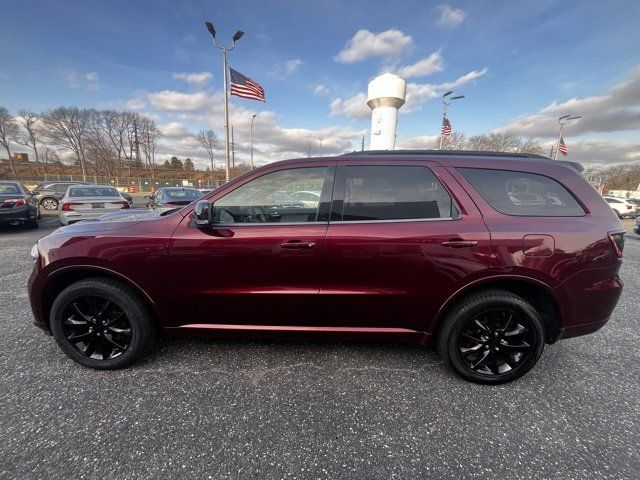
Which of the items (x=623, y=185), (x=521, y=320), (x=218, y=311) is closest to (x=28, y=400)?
(x=218, y=311)

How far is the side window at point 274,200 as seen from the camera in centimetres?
236

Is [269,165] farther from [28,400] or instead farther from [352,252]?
[28,400]

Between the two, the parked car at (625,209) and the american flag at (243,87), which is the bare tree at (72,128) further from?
the parked car at (625,209)

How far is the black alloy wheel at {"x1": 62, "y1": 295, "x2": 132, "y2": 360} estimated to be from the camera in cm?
240

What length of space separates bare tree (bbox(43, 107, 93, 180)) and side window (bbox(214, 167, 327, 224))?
6151cm

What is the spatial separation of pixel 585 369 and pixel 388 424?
80.5 inches

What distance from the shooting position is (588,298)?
2.23 m

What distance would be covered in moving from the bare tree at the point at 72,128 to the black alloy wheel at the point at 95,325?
60837 millimetres

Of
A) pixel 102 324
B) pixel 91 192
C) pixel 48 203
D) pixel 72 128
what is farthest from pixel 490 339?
pixel 72 128

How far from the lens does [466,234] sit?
215 cm

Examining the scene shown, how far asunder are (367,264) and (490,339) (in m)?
1.21

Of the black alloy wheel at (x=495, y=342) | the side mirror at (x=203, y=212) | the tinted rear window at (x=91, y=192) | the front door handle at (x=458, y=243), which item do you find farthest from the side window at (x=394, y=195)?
the tinted rear window at (x=91, y=192)

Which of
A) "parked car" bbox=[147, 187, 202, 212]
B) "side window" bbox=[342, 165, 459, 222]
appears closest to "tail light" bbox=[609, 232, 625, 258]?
"side window" bbox=[342, 165, 459, 222]

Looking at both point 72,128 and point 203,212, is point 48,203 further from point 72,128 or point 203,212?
point 72,128
